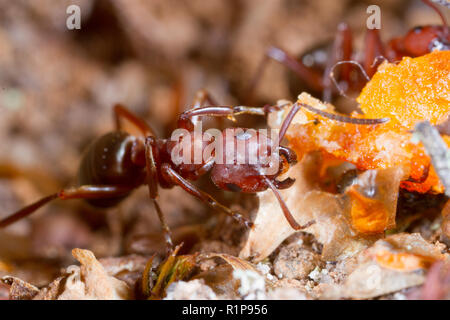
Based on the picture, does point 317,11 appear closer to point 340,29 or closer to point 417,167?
point 340,29

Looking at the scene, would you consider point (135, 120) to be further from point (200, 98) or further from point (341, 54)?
point (341, 54)

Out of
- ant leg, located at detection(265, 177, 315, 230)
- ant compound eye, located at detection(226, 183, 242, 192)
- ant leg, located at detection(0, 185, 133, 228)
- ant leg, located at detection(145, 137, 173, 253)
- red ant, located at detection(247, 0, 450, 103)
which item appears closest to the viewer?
ant leg, located at detection(265, 177, 315, 230)

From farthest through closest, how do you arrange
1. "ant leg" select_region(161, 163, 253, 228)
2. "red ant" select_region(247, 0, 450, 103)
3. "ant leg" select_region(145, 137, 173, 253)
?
"red ant" select_region(247, 0, 450, 103) → "ant leg" select_region(145, 137, 173, 253) → "ant leg" select_region(161, 163, 253, 228)

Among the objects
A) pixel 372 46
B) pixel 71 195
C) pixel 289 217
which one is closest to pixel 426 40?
pixel 372 46

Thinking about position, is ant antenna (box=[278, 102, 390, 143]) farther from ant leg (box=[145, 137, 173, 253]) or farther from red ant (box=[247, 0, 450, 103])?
red ant (box=[247, 0, 450, 103])

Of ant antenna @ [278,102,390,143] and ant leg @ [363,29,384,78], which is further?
ant leg @ [363,29,384,78]

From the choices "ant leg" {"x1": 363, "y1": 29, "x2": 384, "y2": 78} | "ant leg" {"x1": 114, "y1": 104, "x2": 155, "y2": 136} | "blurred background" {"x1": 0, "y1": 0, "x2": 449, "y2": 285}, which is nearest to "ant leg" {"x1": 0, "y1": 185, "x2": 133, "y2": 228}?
"blurred background" {"x1": 0, "y1": 0, "x2": 449, "y2": 285}

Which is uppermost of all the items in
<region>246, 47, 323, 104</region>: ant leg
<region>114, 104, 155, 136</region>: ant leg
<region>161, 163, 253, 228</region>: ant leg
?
<region>246, 47, 323, 104</region>: ant leg

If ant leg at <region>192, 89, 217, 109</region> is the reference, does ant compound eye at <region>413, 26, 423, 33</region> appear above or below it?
above
